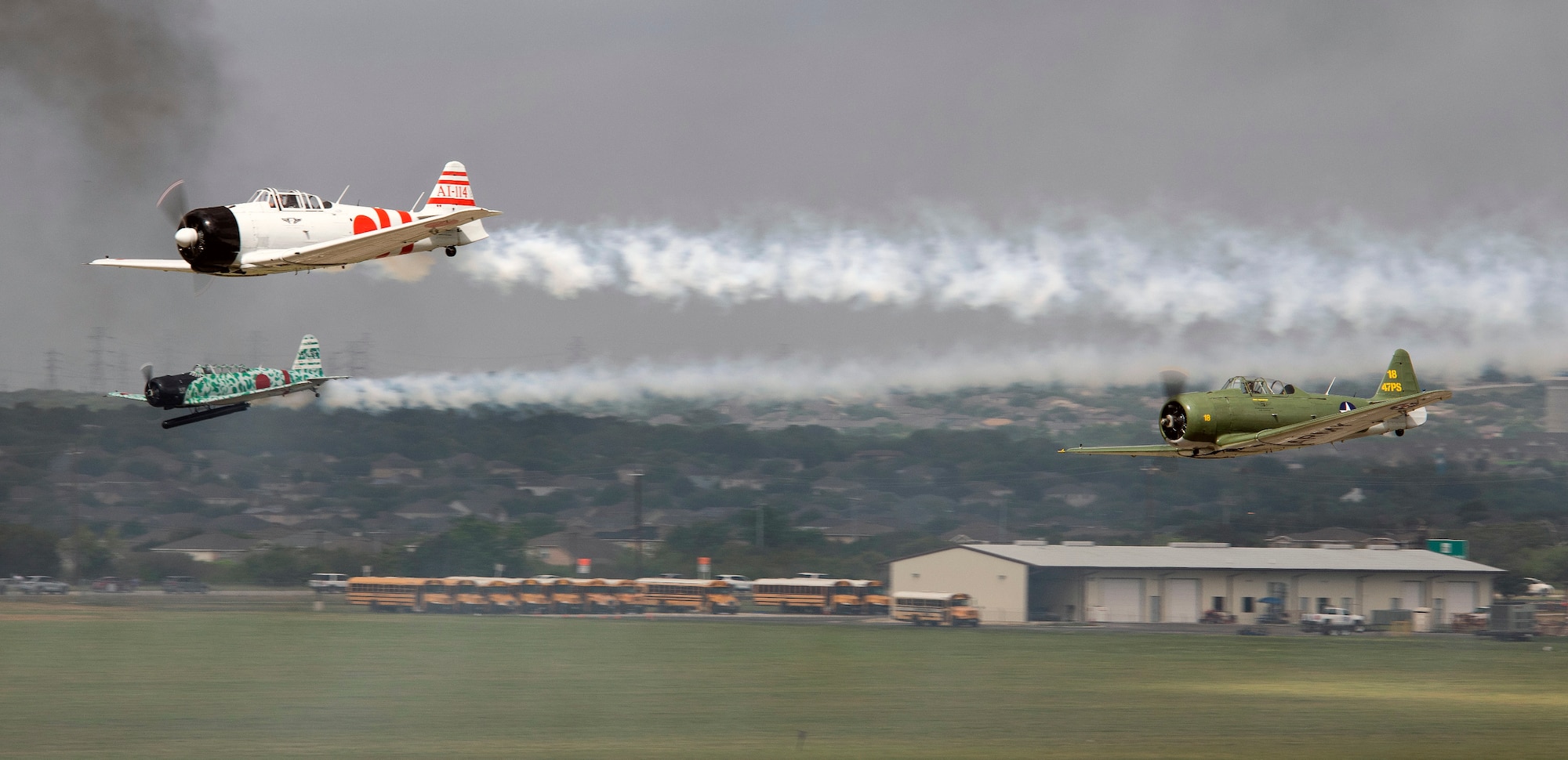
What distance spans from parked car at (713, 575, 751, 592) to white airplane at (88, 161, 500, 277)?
332 ft

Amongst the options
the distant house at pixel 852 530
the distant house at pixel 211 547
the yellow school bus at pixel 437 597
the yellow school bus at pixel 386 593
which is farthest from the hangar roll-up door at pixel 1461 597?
the distant house at pixel 211 547

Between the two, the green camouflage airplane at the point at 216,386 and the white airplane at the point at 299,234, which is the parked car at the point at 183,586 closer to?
the green camouflage airplane at the point at 216,386

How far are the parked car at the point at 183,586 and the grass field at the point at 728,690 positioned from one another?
67.2ft

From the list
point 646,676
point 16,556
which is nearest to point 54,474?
point 16,556

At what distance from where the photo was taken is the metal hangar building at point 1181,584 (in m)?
132

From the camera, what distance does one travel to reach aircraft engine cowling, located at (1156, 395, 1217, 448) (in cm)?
4522

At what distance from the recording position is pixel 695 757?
3091 inches

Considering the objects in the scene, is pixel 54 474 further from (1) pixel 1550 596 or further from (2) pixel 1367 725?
(1) pixel 1550 596

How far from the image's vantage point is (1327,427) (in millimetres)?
45750

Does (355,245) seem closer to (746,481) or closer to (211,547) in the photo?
(211,547)

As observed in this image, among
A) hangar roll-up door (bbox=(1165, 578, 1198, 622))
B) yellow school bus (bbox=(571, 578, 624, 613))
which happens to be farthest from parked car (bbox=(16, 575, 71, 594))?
hangar roll-up door (bbox=(1165, 578, 1198, 622))

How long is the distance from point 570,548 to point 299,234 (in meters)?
117

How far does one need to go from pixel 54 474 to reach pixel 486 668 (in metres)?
96.9

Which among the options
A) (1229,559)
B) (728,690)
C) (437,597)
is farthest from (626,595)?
(1229,559)
